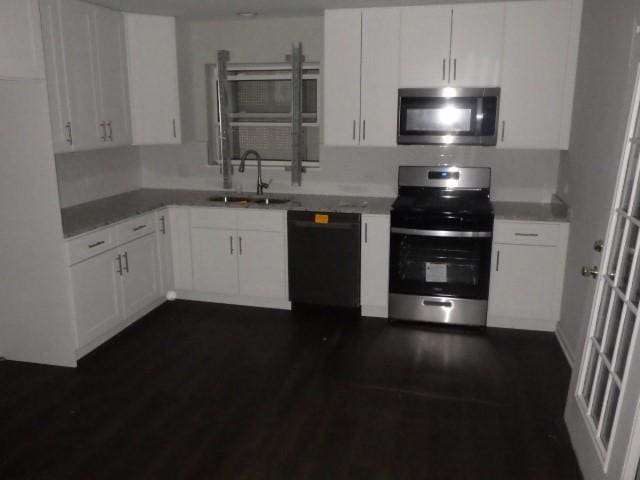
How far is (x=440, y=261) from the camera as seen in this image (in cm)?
397

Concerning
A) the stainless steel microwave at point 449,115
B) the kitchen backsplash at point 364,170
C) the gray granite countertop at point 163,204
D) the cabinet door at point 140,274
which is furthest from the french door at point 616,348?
the cabinet door at point 140,274

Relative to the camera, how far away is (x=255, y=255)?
14.2 feet

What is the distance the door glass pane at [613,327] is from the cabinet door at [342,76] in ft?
7.97

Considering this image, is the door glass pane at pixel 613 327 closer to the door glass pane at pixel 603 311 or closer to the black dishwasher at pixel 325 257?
the door glass pane at pixel 603 311

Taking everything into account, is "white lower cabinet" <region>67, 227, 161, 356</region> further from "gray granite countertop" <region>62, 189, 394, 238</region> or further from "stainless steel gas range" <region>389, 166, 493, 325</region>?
"stainless steel gas range" <region>389, 166, 493, 325</region>

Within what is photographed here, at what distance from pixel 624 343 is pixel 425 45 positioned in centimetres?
262

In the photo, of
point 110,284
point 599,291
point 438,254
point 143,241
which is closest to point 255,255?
point 143,241

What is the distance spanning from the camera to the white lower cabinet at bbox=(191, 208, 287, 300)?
426 cm

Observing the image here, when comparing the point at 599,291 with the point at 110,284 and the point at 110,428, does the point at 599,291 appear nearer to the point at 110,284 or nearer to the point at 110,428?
the point at 110,428

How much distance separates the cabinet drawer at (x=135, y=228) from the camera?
380cm

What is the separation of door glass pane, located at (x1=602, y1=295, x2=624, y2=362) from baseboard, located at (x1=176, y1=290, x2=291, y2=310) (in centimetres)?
262

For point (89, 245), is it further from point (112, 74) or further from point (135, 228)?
point (112, 74)

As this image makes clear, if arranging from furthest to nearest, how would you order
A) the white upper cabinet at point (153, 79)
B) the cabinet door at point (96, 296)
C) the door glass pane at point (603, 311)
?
the white upper cabinet at point (153, 79) < the cabinet door at point (96, 296) < the door glass pane at point (603, 311)

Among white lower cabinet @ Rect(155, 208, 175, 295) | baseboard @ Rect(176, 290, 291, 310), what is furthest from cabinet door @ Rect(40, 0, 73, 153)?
baseboard @ Rect(176, 290, 291, 310)
